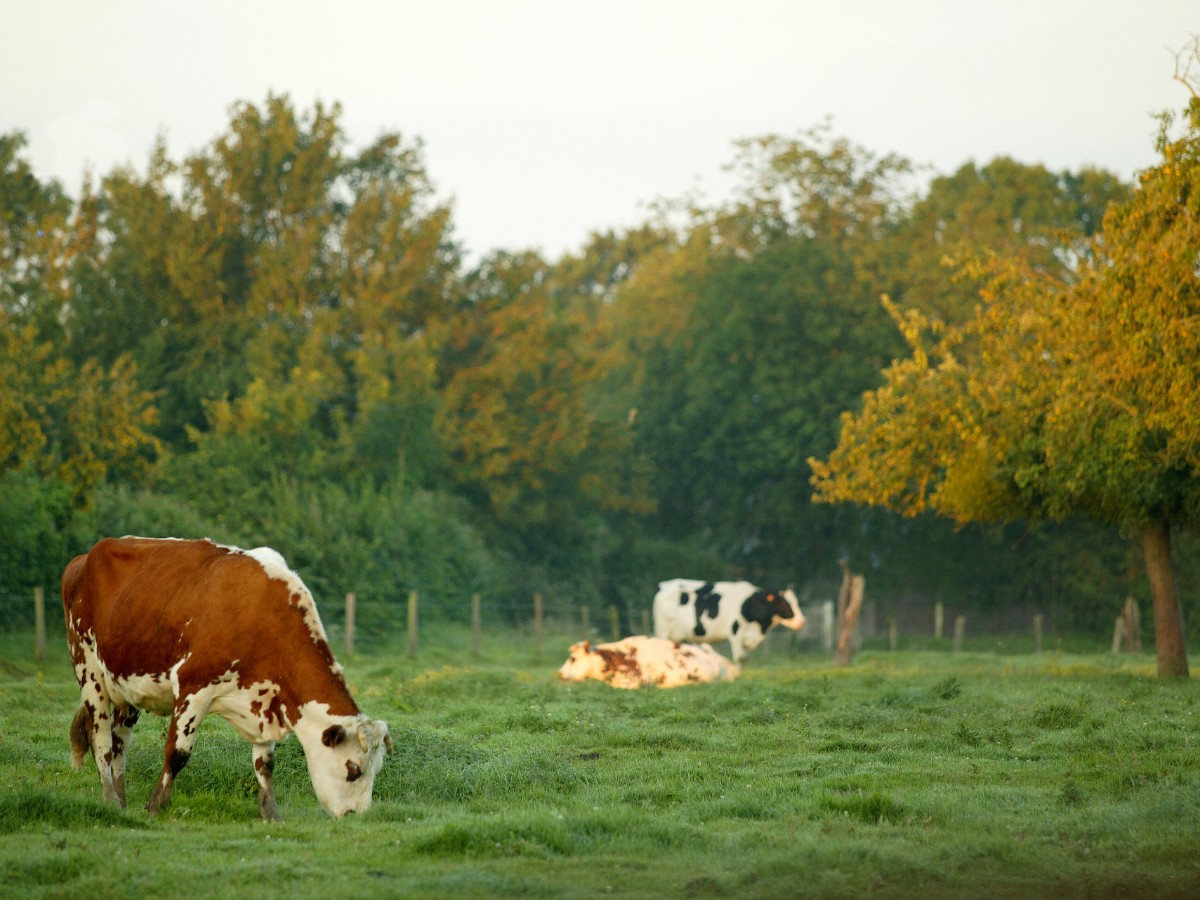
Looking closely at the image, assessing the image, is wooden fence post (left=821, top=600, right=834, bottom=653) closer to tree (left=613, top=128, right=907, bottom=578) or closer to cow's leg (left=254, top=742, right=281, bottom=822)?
tree (left=613, top=128, right=907, bottom=578)

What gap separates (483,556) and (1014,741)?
91.8 feet

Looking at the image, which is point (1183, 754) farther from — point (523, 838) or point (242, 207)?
point (242, 207)

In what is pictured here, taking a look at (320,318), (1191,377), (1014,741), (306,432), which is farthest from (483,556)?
(1014,741)

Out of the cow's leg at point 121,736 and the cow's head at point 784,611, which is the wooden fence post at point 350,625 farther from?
the cow's leg at point 121,736

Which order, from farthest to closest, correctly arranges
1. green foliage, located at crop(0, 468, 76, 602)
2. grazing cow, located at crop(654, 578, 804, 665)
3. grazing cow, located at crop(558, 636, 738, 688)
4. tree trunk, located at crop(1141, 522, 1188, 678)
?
grazing cow, located at crop(654, 578, 804, 665), green foliage, located at crop(0, 468, 76, 602), tree trunk, located at crop(1141, 522, 1188, 678), grazing cow, located at crop(558, 636, 738, 688)

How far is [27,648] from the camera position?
25.9m

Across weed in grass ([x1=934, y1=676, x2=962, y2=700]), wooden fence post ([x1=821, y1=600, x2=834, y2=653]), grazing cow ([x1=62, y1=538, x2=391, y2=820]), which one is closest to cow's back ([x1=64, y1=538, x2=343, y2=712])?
grazing cow ([x1=62, y1=538, x2=391, y2=820])

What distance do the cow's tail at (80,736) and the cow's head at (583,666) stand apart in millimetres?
11440

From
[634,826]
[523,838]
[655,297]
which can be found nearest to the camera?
[523,838]

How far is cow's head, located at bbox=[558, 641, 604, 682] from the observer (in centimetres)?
2278

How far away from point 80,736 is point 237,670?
1961 mm

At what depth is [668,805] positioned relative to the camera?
447 inches

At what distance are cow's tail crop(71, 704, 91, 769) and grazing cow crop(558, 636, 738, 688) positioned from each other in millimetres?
11363

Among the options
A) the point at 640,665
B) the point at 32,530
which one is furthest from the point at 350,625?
the point at 640,665
